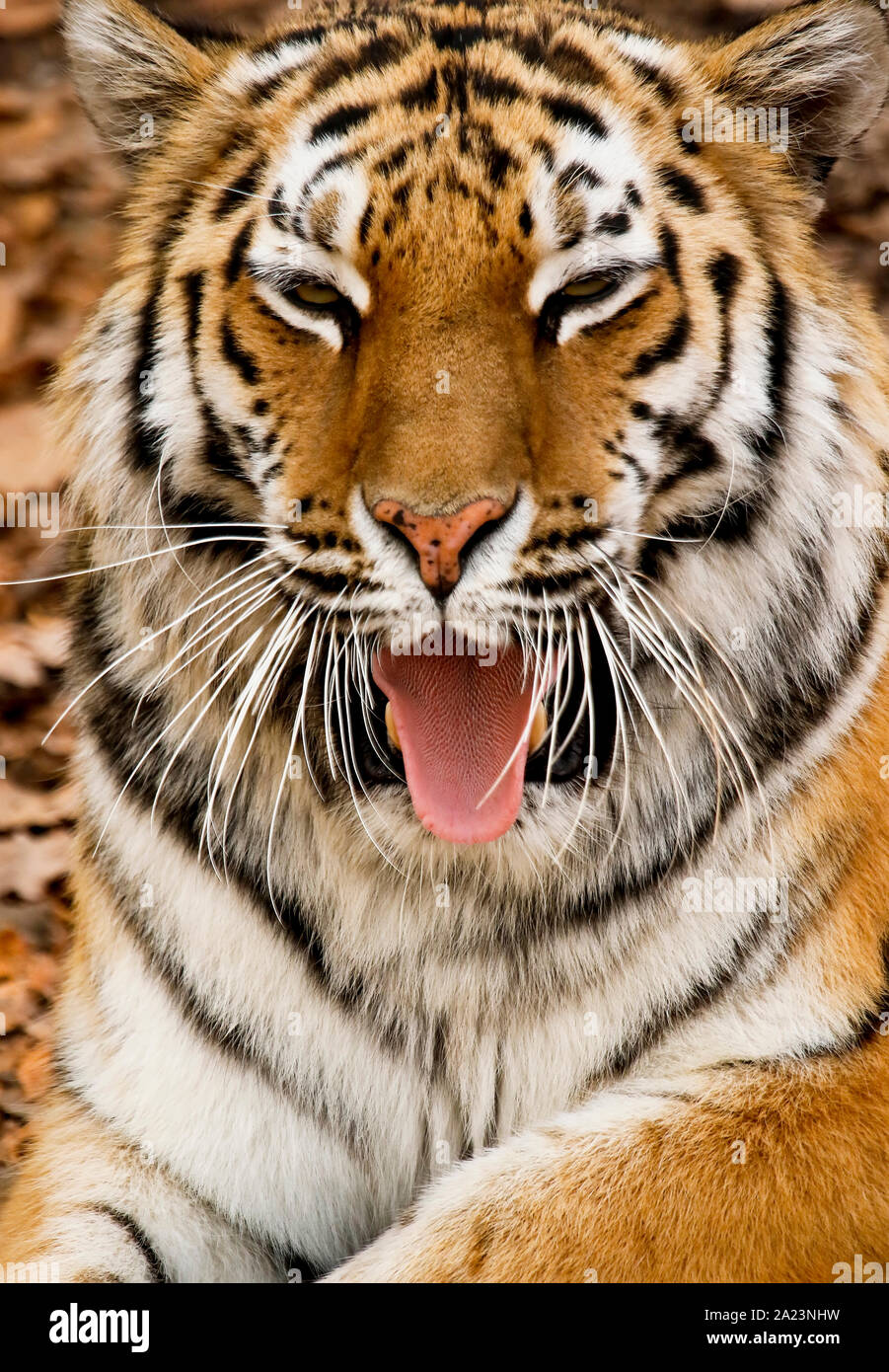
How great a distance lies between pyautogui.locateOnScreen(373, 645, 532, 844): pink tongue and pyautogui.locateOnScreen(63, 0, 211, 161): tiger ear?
2.58ft

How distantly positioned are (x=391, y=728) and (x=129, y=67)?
2.97ft

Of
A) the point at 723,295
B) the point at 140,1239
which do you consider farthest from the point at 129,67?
the point at 140,1239

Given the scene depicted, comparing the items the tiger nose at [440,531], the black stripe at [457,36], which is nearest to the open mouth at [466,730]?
the tiger nose at [440,531]

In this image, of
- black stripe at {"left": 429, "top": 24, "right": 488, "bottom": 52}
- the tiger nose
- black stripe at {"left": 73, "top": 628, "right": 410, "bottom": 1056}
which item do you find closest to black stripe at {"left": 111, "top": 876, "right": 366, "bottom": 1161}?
black stripe at {"left": 73, "top": 628, "right": 410, "bottom": 1056}

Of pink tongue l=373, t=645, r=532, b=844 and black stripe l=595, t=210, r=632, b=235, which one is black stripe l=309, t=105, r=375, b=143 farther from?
pink tongue l=373, t=645, r=532, b=844

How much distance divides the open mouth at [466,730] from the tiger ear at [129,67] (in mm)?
787

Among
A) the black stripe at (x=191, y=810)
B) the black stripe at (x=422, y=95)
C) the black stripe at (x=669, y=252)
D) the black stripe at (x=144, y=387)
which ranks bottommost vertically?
the black stripe at (x=191, y=810)

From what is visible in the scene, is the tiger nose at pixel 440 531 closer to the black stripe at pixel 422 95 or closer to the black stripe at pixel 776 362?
the black stripe at pixel 776 362

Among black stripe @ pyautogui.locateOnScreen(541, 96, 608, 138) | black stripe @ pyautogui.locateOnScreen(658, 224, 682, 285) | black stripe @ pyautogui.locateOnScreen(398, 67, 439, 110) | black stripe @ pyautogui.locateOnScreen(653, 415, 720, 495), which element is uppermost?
black stripe @ pyautogui.locateOnScreen(398, 67, 439, 110)

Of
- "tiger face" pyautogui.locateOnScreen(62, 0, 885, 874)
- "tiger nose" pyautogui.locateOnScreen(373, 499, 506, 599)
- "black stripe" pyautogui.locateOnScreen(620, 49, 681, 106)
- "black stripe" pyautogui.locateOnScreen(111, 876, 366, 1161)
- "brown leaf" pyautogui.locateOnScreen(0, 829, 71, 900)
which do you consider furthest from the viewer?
"brown leaf" pyautogui.locateOnScreen(0, 829, 71, 900)

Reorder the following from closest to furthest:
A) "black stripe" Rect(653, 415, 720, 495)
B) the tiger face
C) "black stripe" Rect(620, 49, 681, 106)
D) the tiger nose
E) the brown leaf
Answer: the tiger nose < the tiger face < "black stripe" Rect(653, 415, 720, 495) < "black stripe" Rect(620, 49, 681, 106) < the brown leaf

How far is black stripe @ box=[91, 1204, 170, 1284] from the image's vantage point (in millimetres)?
1967

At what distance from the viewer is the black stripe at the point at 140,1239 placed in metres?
1.97

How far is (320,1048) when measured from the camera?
202 centimetres
